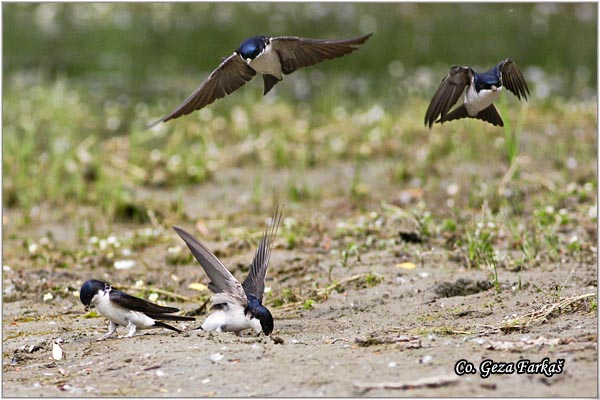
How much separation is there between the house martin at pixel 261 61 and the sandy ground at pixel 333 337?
1.20 m

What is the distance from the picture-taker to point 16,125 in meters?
9.61

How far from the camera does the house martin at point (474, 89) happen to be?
4.71 metres

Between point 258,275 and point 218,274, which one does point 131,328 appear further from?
point 258,275

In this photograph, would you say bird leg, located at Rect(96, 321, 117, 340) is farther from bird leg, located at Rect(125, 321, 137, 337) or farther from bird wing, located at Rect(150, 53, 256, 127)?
bird wing, located at Rect(150, 53, 256, 127)

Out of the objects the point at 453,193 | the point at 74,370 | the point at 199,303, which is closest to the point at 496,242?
the point at 453,193

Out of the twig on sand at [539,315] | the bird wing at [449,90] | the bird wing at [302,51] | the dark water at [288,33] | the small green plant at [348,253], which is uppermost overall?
the dark water at [288,33]

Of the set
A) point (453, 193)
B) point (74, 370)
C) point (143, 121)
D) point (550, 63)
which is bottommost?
point (74, 370)

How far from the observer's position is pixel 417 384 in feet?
11.8

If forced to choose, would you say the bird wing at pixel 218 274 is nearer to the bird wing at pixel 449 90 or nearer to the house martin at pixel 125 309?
the house martin at pixel 125 309

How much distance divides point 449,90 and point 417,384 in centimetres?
177

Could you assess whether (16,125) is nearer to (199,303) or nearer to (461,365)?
(199,303)

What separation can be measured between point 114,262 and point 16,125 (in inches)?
143

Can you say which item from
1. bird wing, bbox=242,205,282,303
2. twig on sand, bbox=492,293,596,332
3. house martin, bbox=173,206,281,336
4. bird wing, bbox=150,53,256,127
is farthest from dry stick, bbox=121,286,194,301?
twig on sand, bbox=492,293,596,332

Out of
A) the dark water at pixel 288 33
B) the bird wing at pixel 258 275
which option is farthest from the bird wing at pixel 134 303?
Result: the dark water at pixel 288 33
